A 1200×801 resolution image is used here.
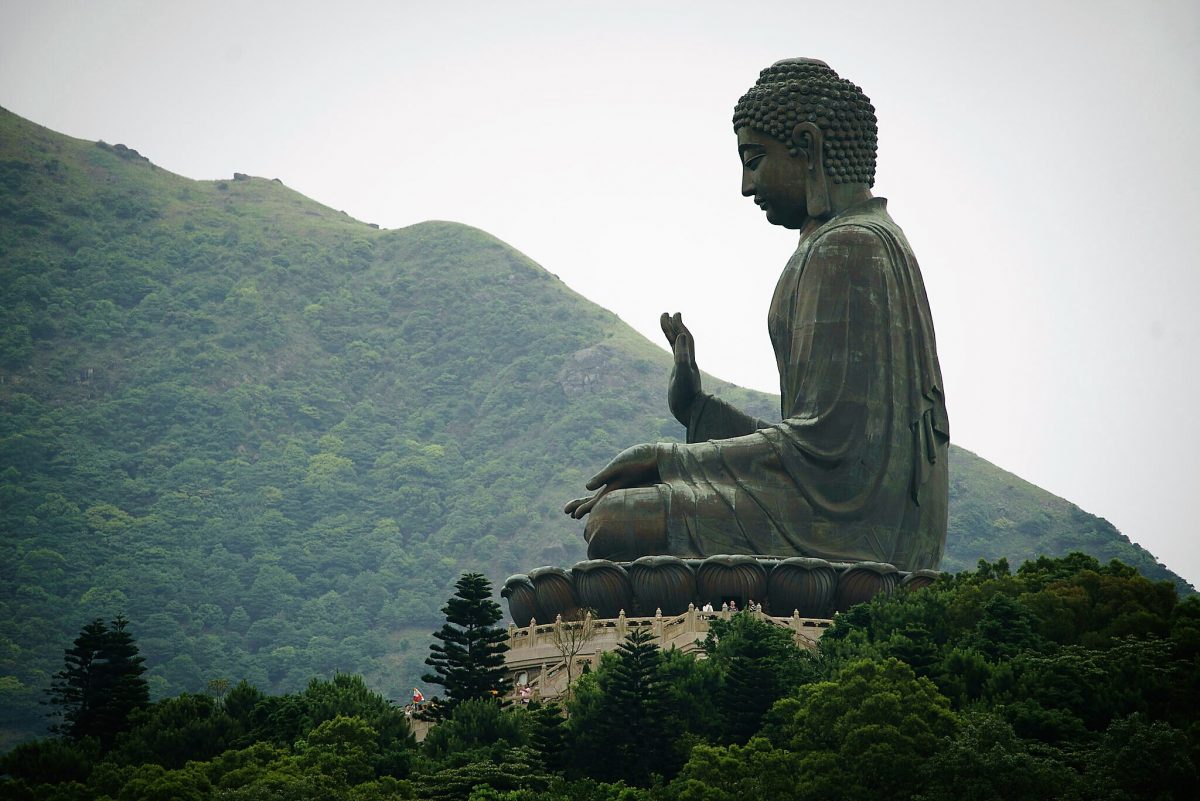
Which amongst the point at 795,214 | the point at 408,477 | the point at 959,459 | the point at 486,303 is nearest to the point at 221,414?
the point at 408,477

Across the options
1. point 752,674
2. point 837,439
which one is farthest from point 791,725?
point 837,439

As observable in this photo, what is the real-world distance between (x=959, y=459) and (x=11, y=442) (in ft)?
88.6

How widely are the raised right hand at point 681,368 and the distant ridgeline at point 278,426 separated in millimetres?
29451

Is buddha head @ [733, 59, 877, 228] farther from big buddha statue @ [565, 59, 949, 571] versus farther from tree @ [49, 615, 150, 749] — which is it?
tree @ [49, 615, 150, 749]

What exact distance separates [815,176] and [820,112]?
2.01 ft

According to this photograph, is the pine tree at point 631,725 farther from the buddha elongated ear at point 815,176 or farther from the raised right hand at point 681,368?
the buddha elongated ear at point 815,176

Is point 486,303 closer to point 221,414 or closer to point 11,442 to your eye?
point 221,414

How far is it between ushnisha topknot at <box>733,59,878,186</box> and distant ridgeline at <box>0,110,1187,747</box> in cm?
3031

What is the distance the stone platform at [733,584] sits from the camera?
21.3 metres

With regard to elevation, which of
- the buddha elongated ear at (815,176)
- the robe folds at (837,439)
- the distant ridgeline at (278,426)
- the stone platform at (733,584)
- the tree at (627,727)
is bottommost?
the tree at (627,727)

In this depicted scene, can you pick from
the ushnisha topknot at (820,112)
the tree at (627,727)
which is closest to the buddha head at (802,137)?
the ushnisha topknot at (820,112)

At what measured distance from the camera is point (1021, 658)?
61.7 ft

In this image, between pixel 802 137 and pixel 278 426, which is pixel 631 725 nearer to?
pixel 802 137

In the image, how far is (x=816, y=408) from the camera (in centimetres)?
2230
